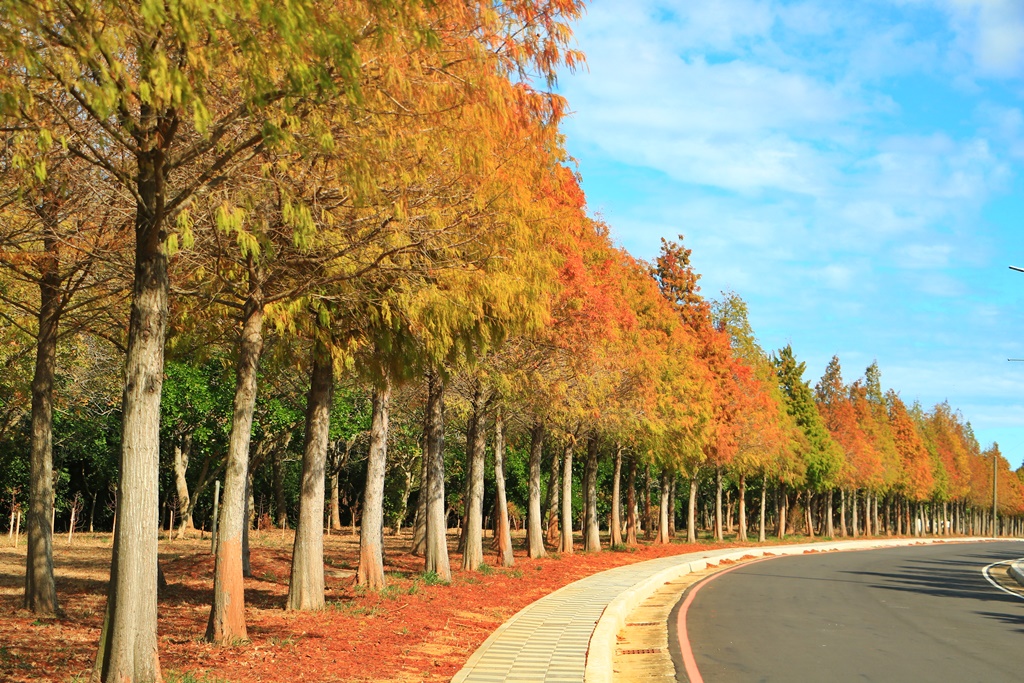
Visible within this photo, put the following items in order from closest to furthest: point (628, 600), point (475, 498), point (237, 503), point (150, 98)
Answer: point (150, 98) < point (237, 503) < point (628, 600) < point (475, 498)

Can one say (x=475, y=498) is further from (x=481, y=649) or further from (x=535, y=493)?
(x=481, y=649)

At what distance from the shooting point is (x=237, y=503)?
13.0m

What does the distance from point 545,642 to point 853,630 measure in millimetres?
6626

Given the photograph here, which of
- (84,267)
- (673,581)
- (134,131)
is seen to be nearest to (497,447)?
(673,581)

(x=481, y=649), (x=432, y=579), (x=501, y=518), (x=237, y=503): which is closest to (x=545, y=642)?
(x=481, y=649)

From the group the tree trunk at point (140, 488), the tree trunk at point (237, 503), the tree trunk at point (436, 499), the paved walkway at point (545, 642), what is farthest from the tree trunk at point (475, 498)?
the tree trunk at point (140, 488)

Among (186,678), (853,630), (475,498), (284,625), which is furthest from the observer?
(475,498)

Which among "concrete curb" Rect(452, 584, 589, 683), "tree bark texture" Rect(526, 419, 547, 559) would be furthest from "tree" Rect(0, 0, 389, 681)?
"tree bark texture" Rect(526, 419, 547, 559)

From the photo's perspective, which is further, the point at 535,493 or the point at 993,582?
the point at 993,582

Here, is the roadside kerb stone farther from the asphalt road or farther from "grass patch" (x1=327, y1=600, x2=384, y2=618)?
"grass patch" (x1=327, y1=600, x2=384, y2=618)

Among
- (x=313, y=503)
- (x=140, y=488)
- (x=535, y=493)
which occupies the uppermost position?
(x=140, y=488)

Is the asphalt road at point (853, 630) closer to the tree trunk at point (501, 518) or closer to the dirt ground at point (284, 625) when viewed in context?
the dirt ground at point (284, 625)

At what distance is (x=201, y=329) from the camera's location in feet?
52.0

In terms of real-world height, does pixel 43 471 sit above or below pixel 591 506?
above
